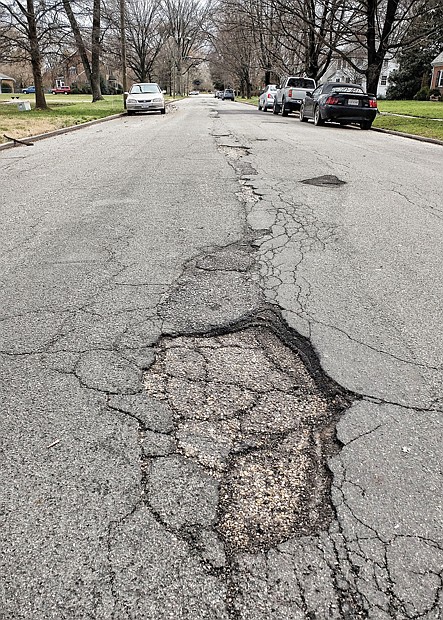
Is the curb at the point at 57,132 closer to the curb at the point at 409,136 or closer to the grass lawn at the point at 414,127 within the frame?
the curb at the point at 409,136

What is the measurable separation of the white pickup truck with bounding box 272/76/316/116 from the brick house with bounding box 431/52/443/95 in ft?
93.9

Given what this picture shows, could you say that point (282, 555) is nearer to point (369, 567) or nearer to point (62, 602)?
point (369, 567)

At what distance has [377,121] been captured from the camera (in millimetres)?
20953

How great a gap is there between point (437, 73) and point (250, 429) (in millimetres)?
55774

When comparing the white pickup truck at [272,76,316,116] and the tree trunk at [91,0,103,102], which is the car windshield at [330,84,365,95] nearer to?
the white pickup truck at [272,76,316,116]

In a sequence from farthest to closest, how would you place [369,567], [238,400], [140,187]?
[140,187]
[238,400]
[369,567]

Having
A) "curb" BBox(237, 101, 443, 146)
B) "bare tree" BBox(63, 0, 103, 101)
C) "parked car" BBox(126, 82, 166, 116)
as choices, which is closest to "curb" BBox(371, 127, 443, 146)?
"curb" BBox(237, 101, 443, 146)

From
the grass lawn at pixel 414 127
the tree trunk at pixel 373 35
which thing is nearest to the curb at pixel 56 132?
the grass lawn at pixel 414 127

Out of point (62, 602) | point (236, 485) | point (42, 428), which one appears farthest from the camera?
point (42, 428)

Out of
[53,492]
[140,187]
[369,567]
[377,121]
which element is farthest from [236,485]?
[377,121]

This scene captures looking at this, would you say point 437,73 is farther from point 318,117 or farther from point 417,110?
point 318,117

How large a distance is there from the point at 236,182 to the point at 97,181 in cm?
228

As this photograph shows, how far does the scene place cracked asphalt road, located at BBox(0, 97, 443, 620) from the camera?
1600 millimetres

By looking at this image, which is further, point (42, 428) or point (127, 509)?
point (42, 428)
